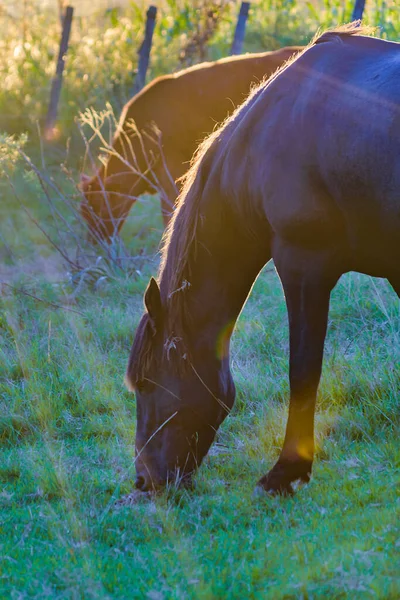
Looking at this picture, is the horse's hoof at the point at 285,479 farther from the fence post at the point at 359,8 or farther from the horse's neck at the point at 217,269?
the fence post at the point at 359,8

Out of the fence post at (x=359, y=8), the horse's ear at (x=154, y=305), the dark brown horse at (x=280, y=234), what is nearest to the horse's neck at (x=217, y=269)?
the dark brown horse at (x=280, y=234)

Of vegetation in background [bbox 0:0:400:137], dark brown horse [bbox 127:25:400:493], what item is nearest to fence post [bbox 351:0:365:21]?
vegetation in background [bbox 0:0:400:137]

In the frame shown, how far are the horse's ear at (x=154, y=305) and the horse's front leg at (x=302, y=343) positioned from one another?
20.5 inches

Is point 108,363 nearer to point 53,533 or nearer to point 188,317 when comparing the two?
point 188,317

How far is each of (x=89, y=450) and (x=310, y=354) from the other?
139 cm

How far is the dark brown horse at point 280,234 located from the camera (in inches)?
109

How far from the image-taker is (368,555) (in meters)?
2.30

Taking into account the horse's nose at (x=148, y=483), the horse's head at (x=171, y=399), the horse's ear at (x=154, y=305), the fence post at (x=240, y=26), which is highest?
the fence post at (x=240, y=26)

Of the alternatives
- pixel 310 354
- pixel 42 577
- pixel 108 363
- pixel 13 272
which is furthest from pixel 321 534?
pixel 13 272

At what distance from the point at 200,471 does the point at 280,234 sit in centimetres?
117

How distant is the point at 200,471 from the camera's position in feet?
11.0

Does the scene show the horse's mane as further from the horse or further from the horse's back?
the horse

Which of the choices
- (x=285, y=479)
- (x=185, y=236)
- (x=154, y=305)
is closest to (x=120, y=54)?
(x=185, y=236)

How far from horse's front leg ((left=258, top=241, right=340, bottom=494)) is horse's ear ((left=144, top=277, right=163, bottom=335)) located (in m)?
0.52
